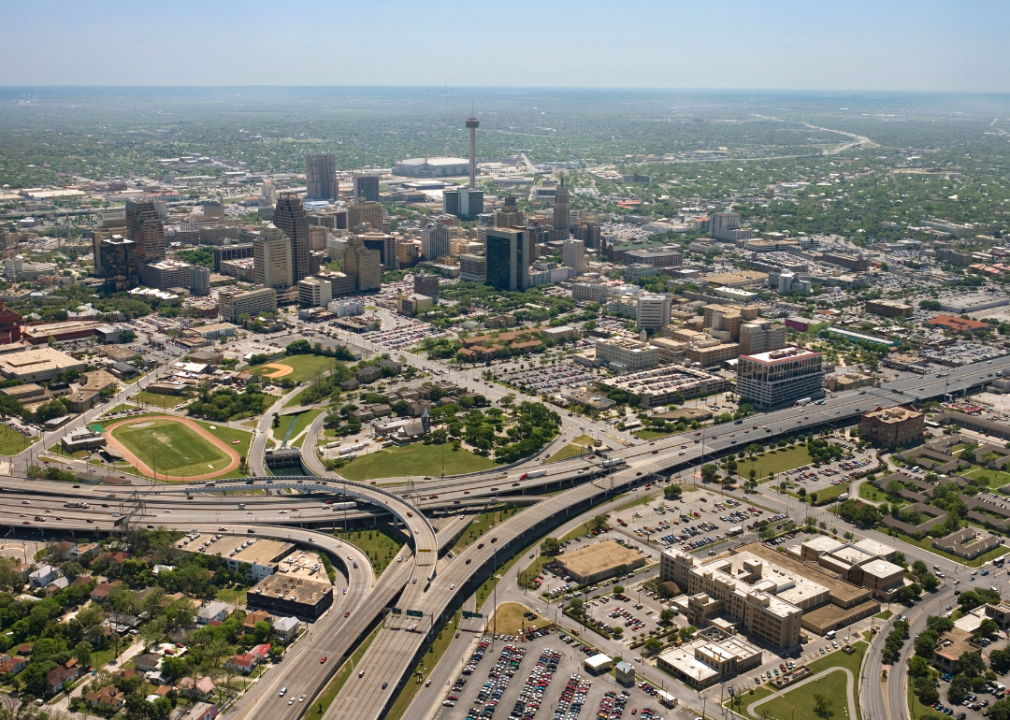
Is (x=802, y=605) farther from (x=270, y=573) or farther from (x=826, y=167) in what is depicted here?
(x=826, y=167)

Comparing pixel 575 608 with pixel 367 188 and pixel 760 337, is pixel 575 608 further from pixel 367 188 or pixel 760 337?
pixel 367 188

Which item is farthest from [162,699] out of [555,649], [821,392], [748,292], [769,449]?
[748,292]

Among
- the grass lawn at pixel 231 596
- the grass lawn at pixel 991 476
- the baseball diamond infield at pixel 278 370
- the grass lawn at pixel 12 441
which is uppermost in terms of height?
the baseball diamond infield at pixel 278 370

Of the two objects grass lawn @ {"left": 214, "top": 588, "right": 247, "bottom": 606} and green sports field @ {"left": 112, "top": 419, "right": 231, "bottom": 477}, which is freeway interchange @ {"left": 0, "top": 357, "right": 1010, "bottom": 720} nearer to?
green sports field @ {"left": 112, "top": 419, "right": 231, "bottom": 477}

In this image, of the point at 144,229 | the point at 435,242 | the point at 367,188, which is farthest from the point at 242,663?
the point at 367,188

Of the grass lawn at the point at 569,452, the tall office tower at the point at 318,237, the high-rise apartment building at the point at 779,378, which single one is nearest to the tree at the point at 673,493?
the grass lawn at the point at 569,452

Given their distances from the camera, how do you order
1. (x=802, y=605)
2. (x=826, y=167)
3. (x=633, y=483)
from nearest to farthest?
(x=802, y=605)
(x=633, y=483)
(x=826, y=167)

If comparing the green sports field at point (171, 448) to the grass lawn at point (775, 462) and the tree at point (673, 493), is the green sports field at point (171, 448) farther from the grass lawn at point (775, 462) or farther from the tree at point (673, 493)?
the grass lawn at point (775, 462)
